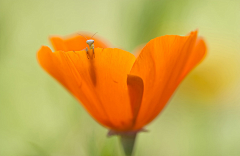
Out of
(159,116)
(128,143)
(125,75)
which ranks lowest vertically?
(159,116)

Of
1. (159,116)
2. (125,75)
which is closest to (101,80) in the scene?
(125,75)

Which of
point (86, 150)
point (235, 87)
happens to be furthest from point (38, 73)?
point (235, 87)

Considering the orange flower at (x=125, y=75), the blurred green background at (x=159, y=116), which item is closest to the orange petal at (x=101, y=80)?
the orange flower at (x=125, y=75)

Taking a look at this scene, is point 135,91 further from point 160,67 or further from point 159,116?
point 159,116

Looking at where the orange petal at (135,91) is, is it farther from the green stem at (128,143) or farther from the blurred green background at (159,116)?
the blurred green background at (159,116)

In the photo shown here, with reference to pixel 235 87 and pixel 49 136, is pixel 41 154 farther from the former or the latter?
pixel 235 87

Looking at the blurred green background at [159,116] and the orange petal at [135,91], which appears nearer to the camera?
the orange petal at [135,91]

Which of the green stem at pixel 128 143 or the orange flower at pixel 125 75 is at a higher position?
the orange flower at pixel 125 75
